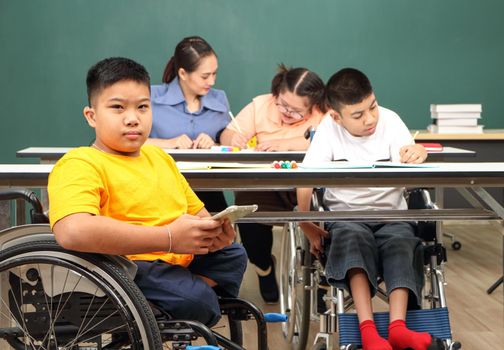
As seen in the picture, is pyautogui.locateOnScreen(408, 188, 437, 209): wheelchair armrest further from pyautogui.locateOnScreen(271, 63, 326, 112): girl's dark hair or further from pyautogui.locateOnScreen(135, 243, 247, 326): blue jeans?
pyautogui.locateOnScreen(135, 243, 247, 326): blue jeans

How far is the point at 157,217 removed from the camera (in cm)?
183

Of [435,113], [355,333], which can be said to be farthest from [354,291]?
[435,113]

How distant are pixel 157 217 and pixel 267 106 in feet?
7.91

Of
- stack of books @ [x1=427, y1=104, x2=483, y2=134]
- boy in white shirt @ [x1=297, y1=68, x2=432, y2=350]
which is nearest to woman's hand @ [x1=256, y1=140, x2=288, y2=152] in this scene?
boy in white shirt @ [x1=297, y1=68, x2=432, y2=350]

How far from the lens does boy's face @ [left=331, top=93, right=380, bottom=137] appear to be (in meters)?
2.78

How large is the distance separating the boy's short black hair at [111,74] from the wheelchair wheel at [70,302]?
35 centimetres

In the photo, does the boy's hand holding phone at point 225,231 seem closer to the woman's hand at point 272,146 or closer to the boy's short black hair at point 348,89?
the boy's short black hair at point 348,89

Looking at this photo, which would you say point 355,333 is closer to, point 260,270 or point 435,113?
point 260,270

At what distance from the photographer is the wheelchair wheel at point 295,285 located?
9.34ft

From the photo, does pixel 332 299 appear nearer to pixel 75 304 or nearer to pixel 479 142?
pixel 75 304

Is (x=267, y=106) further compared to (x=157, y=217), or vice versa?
(x=267, y=106)

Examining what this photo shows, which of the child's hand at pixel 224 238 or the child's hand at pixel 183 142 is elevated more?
the child's hand at pixel 183 142

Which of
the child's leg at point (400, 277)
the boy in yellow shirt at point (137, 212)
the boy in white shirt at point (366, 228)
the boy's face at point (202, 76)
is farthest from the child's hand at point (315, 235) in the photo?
the boy's face at point (202, 76)

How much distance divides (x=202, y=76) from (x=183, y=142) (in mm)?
344
